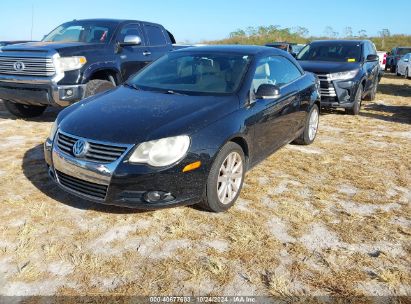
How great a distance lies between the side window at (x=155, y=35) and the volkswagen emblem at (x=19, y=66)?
271 cm

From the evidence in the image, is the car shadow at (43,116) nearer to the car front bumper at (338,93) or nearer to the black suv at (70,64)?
the black suv at (70,64)

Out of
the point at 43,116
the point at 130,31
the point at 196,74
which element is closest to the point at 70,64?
the point at 130,31

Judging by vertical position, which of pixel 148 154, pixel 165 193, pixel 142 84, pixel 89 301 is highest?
pixel 142 84

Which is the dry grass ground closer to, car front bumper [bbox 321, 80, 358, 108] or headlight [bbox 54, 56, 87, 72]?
headlight [bbox 54, 56, 87, 72]

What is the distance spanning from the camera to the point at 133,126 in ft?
11.2

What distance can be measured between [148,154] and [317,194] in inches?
82.6

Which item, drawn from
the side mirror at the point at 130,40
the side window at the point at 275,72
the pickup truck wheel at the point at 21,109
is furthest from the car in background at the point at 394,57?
the pickup truck wheel at the point at 21,109

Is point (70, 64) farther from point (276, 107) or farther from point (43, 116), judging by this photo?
point (276, 107)

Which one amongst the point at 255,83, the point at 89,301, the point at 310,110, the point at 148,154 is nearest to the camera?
the point at 89,301

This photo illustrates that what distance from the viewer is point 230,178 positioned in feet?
12.5

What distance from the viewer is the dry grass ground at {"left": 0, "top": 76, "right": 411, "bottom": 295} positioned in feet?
9.07

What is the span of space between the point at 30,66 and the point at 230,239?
16.4ft

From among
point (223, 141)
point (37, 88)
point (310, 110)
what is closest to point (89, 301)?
point (223, 141)

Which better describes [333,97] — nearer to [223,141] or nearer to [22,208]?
[223,141]
